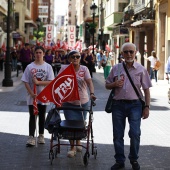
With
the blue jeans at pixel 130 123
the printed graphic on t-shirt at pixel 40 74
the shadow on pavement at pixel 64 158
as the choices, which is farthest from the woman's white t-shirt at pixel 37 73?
the blue jeans at pixel 130 123

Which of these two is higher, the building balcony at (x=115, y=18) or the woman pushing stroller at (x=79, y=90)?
the building balcony at (x=115, y=18)

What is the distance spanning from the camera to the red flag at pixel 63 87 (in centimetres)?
859

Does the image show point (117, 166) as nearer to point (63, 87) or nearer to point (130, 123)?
point (130, 123)

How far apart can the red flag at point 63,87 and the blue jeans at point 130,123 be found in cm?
91

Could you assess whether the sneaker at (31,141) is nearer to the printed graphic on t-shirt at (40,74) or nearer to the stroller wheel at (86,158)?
the printed graphic on t-shirt at (40,74)

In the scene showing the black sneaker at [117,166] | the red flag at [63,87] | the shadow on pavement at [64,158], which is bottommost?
the shadow on pavement at [64,158]

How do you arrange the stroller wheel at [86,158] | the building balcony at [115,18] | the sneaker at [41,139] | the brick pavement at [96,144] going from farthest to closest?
the building balcony at [115,18] → the sneaker at [41,139] → the brick pavement at [96,144] → the stroller wheel at [86,158]

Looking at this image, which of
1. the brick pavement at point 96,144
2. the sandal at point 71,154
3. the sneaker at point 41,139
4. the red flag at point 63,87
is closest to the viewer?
the brick pavement at point 96,144

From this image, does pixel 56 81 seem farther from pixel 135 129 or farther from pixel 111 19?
pixel 111 19

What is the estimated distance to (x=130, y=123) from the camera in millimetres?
7879

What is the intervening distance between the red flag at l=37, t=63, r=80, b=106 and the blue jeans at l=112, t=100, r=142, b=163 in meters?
0.91

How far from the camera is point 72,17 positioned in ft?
641

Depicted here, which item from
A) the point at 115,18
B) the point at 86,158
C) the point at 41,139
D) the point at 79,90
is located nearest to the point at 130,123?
the point at 86,158

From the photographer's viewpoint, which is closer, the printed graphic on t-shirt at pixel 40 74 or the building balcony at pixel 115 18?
the printed graphic on t-shirt at pixel 40 74
